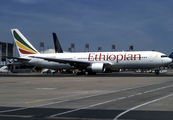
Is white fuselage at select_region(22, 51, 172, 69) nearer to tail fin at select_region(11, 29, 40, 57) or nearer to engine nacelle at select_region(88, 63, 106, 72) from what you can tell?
engine nacelle at select_region(88, 63, 106, 72)

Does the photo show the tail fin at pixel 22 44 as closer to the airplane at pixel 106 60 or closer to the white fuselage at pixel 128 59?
the airplane at pixel 106 60

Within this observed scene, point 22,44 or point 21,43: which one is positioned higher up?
point 21,43

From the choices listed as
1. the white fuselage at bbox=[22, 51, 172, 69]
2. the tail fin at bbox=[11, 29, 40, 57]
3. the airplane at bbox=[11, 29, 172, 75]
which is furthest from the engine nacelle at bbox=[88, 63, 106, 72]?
the tail fin at bbox=[11, 29, 40, 57]

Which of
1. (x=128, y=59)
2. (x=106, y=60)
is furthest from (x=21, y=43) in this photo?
(x=128, y=59)

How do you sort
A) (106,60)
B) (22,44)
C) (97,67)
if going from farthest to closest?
1. (22,44)
2. (106,60)
3. (97,67)

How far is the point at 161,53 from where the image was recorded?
4341 centimetres

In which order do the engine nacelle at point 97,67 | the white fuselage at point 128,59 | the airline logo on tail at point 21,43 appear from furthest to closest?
the airline logo on tail at point 21,43, the engine nacelle at point 97,67, the white fuselage at point 128,59

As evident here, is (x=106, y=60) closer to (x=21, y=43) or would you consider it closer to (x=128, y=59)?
(x=128, y=59)

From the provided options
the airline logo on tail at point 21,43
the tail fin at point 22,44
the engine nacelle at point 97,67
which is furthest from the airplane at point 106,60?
the airline logo on tail at point 21,43

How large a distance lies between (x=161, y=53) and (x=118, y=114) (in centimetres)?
3735

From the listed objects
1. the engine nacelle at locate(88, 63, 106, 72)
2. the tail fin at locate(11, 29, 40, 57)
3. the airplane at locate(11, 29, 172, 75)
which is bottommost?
the engine nacelle at locate(88, 63, 106, 72)

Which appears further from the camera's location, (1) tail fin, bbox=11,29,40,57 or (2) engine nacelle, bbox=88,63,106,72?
(1) tail fin, bbox=11,29,40,57

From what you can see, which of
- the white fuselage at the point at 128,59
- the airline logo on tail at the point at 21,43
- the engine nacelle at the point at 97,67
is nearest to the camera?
the white fuselage at the point at 128,59

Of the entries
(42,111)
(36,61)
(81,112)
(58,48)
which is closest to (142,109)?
(81,112)
